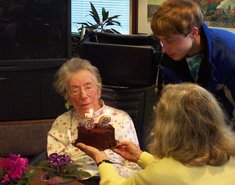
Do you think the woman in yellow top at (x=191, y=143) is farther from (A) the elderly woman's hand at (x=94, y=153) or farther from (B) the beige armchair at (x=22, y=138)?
(B) the beige armchair at (x=22, y=138)

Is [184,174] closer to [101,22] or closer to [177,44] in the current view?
[177,44]

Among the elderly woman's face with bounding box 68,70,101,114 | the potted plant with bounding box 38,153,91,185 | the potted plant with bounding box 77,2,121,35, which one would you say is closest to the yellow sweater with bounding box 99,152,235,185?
the potted plant with bounding box 38,153,91,185

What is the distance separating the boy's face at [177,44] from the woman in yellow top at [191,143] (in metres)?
0.42

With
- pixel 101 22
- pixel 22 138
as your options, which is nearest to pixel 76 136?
pixel 22 138

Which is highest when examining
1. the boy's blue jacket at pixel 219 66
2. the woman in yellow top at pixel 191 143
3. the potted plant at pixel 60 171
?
the boy's blue jacket at pixel 219 66

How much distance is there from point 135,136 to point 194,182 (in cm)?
100

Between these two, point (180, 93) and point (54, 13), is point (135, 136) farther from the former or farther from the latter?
point (54, 13)

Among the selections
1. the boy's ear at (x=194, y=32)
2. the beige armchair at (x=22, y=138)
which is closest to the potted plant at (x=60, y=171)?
the boy's ear at (x=194, y=32)

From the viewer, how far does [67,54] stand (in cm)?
400

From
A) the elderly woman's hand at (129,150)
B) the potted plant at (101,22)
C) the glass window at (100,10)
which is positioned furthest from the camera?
the glass window at (100,10)

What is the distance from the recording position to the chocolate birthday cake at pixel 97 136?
6.50 feet

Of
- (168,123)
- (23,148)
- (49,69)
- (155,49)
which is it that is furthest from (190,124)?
(49,69)

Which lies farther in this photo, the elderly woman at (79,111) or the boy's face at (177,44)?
the elderly woman at (79,111)

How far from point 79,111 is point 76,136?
144mm
